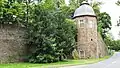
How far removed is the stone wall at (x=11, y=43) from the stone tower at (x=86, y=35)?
14260 mm

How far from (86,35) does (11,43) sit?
16776mm

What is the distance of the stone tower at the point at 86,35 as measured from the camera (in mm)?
42062

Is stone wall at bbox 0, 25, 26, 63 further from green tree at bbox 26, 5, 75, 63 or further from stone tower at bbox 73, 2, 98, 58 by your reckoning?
stone tower at bbox 73, 2, 98, 58

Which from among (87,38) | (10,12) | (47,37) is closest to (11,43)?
(10,12)

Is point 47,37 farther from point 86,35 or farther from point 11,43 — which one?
point 86,35

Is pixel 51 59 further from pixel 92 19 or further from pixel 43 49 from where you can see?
→ pixel 92 19

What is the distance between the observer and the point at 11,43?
97.9 ft

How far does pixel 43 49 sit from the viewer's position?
95.4 feet

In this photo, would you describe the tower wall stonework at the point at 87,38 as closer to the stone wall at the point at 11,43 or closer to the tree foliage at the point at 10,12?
the tree foliage at the point at 10,12

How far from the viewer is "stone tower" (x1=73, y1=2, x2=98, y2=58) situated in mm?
42062

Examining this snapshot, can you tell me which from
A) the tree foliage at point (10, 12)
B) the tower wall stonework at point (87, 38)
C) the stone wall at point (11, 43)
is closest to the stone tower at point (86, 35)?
the tower wall stonework at point (87, 38)

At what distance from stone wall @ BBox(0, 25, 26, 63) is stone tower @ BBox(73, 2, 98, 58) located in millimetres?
14260

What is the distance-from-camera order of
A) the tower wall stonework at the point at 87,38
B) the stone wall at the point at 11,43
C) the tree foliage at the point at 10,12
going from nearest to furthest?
the stone wall at the point at 11,43 < the tree foliage at the point at 10,12 < the tower wall stonework at the point at 87,38

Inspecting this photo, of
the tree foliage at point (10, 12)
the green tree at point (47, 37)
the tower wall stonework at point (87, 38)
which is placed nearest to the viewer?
the green tree at point (47, 37)
